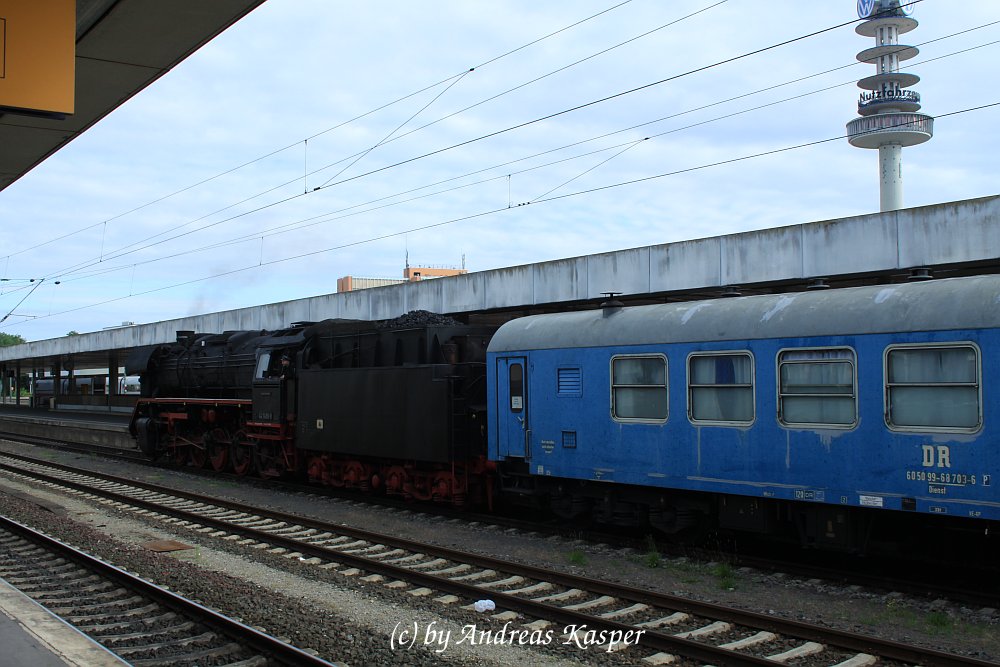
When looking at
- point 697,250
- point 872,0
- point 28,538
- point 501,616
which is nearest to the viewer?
point 501,616

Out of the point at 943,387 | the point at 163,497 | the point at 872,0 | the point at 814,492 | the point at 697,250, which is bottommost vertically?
the point at 163,497

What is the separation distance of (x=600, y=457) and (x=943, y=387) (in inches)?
161

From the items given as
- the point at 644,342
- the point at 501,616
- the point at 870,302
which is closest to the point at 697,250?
the point at 644,342

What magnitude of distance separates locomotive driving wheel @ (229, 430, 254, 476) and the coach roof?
935 cm

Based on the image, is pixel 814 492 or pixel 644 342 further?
pixel 644 342

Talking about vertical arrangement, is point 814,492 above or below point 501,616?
above

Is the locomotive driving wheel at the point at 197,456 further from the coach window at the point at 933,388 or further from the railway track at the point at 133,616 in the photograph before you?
the coach window at the point at 933,388

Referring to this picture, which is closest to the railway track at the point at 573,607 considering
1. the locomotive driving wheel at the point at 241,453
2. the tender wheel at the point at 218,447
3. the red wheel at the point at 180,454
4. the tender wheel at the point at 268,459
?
the tender wheel at the point at 268,459

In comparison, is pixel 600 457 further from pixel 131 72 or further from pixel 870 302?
pixel 131 72

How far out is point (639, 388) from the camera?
995cm

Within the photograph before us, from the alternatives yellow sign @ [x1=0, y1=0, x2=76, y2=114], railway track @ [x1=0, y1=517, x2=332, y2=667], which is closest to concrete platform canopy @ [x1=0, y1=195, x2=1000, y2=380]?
railway track @ [x1=0, y1=517, x2=332, y2=667]

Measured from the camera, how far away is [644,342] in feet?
32.6

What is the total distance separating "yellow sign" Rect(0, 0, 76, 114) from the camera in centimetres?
590

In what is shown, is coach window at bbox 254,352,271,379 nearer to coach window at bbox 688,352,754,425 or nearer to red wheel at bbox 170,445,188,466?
red wheel at bbox 170,445,188,466
